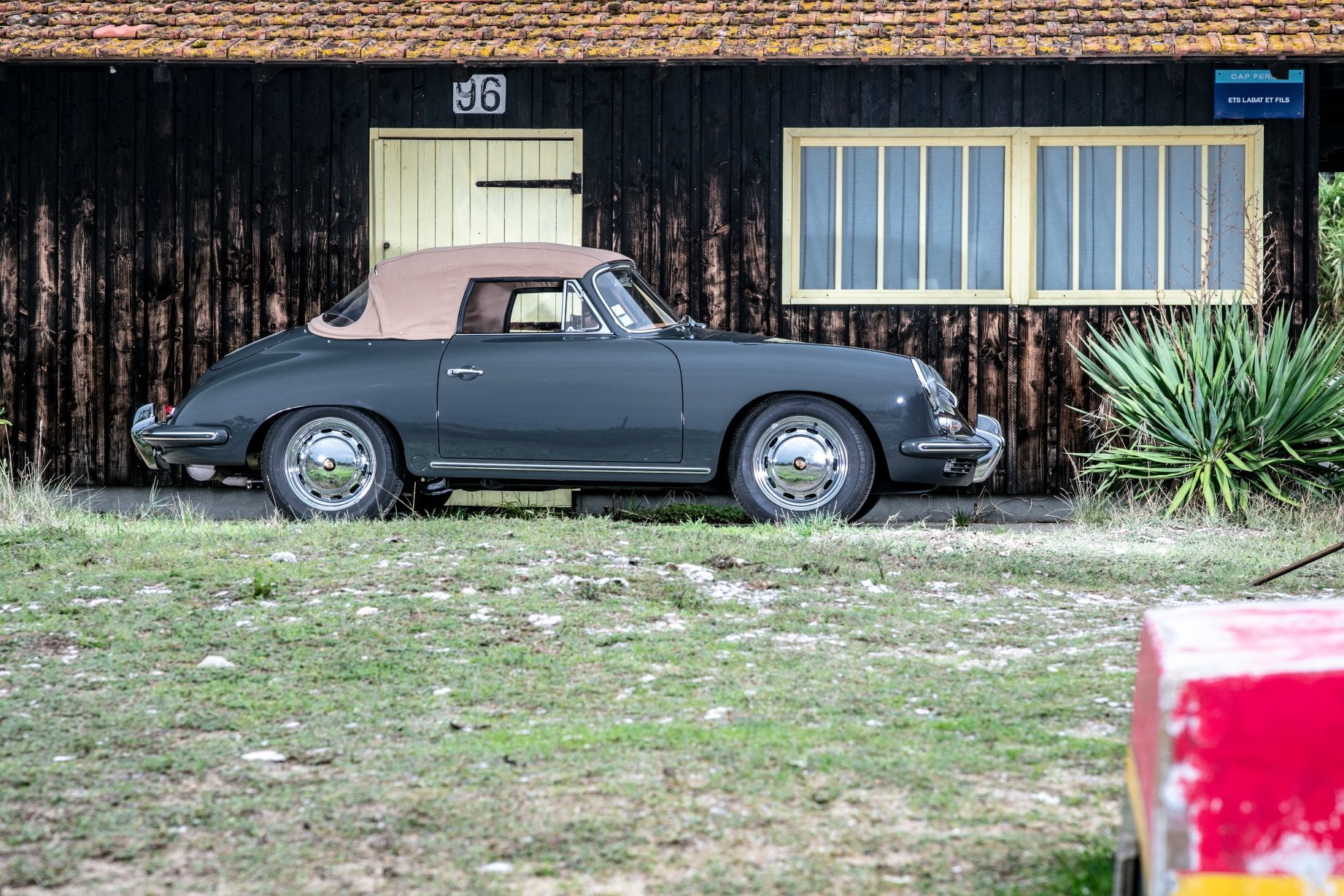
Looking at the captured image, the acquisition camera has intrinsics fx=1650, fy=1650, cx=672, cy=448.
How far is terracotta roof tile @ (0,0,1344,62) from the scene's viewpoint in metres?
9.30

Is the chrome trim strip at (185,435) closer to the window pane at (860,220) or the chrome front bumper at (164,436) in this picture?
the chrome front bumper at (164,436)

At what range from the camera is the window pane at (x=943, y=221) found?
34.1 feet

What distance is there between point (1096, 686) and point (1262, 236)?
605 centimetres

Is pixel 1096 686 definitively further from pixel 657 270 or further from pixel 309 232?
pixel 309 232

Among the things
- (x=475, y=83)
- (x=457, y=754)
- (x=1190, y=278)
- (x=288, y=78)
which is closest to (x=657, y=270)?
(x=475, y=83)

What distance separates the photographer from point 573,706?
465cm

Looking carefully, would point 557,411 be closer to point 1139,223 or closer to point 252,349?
point 252,349

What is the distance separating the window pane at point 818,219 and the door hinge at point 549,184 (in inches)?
55.5

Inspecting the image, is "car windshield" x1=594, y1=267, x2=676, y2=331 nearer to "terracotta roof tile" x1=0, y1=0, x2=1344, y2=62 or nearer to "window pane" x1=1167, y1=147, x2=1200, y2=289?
"terracotta roof tile" x1=0, y1=0, x2=1344, y2=62

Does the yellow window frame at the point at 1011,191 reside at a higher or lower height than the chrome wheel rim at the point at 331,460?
higher

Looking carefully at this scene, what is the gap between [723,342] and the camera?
27.5ft

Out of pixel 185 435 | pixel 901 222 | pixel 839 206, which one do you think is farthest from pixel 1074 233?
pixel 185 435

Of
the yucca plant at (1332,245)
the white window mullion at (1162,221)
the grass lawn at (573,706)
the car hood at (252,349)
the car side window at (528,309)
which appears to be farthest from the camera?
the yucca plant at (1332,245)

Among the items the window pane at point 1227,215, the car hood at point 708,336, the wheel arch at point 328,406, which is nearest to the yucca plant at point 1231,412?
the window pane at point 1227,215
